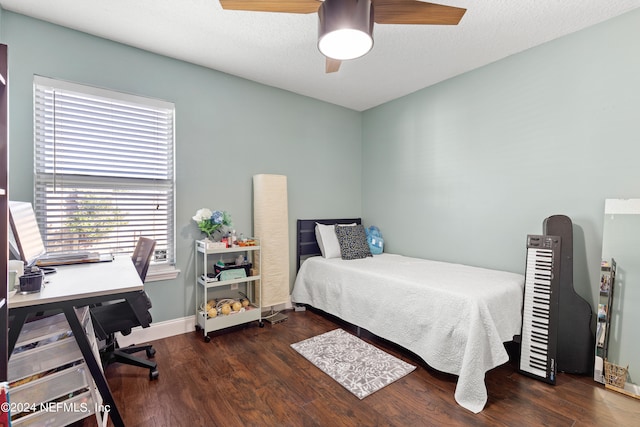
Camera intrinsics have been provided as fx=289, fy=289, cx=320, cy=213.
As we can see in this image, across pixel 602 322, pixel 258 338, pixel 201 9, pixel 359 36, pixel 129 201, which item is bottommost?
pixel 258 338

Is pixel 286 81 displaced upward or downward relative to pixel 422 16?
upward

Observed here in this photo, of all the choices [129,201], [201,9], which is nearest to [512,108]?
[201,9]

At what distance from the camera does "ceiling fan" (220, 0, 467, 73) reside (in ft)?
4.52

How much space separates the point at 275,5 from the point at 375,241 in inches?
115

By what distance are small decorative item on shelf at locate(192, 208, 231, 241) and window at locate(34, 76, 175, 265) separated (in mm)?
273

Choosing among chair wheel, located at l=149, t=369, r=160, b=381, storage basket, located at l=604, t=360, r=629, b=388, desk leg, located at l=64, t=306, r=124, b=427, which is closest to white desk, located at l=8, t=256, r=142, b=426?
desk leg, located at l=64, t=306, r=124, b=427

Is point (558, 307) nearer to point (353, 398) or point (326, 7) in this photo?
point (353, 398)

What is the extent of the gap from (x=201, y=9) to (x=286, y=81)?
4.33 ft

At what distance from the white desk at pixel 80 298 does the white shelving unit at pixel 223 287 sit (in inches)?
40.9

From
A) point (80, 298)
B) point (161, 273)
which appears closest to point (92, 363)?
point (80, 298)

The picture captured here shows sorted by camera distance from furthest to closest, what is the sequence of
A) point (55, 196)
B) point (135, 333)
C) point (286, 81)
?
point (286, 81) < point (135, 333) < point (55, 196)

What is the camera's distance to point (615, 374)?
204cm

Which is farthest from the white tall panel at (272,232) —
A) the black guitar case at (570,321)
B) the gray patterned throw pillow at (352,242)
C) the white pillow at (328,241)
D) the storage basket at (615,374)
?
the storage basket at (615,374)

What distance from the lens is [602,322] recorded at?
2.13 meters
